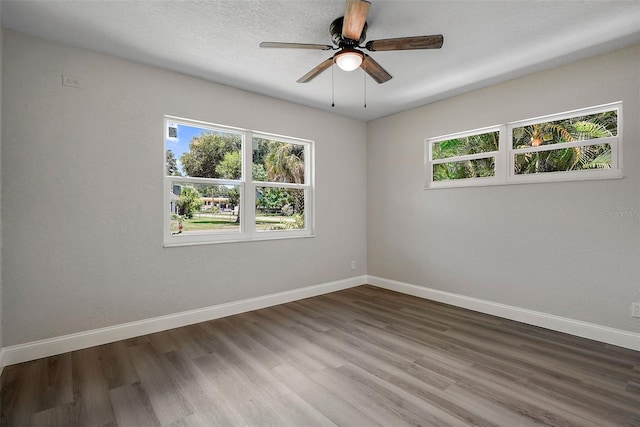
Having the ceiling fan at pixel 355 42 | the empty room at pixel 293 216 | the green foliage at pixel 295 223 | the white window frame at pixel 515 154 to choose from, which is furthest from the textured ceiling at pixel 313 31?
the green foliage at pixel 295 223

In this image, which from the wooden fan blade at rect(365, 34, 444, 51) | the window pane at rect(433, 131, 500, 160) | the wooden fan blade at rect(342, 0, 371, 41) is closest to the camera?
the wooden fan blade at rect(342, 0, 371, 41)

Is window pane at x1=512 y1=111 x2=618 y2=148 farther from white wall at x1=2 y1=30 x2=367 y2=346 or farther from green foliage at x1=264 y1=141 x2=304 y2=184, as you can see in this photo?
white wall at x1=2 y1=30 x2=367 y2=346

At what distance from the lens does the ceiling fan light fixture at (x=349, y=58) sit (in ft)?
7.51

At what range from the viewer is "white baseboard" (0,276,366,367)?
8.14 feet

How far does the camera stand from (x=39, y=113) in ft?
8.41

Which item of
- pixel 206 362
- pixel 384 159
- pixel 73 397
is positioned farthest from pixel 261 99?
pixel 73 397

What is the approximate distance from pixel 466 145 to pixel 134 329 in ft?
14.5

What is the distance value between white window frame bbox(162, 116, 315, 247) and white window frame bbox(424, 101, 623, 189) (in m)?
1.74

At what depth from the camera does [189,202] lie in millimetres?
3430

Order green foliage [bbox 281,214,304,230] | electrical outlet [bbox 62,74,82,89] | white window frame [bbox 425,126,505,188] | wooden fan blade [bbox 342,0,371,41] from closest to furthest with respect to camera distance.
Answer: wooden fan blade [bbox 342,0,371,41] < electrical outlet [bbox 62,74,82,89] < white window frame [bbox 425,126,505,188] < green foliage [bbox 281,214,304,230]

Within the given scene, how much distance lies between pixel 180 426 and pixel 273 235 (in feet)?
8.24

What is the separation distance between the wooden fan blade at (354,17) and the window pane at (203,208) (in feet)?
7.50

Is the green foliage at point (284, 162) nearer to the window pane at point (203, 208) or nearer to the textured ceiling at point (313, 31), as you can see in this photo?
the window pane at point (203, 208)

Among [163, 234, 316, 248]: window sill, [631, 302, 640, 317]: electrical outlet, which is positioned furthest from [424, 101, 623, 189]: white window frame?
[163, 234, 316, 248]: window sill
